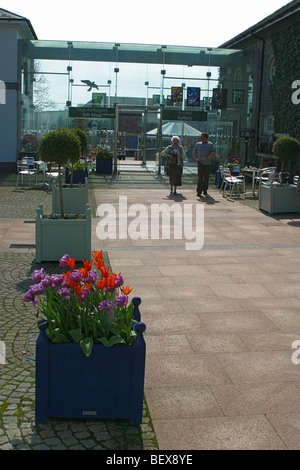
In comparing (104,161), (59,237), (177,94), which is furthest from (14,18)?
(59,237)

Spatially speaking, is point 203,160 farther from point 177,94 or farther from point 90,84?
point 90,84

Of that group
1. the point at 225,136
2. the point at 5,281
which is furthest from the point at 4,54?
the point at 5,281

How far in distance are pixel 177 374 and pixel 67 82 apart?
21.7 metres

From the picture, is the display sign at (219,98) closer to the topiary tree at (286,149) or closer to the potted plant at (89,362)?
the topiary tree at (286,149)

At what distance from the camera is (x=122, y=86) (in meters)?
25.2

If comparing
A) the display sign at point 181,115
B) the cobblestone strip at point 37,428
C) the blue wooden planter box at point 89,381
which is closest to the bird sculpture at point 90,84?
the display sign at point 181,115

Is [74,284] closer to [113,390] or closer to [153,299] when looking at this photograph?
[113,390]

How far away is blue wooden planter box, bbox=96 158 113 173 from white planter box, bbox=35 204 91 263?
15593 mm

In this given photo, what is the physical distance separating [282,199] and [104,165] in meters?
11.3

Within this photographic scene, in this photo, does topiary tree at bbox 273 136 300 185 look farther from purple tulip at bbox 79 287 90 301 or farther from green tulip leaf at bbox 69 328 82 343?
green tulip leaf at bbox 69 328 82 343

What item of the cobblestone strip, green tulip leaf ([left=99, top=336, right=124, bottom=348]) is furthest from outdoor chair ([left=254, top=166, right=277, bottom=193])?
green tulip leaf ([left=99, top=336, right=124, bottom=348])

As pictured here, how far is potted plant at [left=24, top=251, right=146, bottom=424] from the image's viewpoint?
3.85 meters

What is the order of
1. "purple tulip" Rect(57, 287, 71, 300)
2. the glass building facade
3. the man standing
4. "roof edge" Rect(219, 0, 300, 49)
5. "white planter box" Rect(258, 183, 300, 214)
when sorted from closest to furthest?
1. "purple tulip" Rect(57, 287, 71, 300)
2. "white planter box" Rect(258, 183, 300, 214)
3. the man standing
4. "roof edge" Rect(219, 0, 300, 49)
5. the glass building facade

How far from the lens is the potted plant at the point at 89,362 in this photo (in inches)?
152
